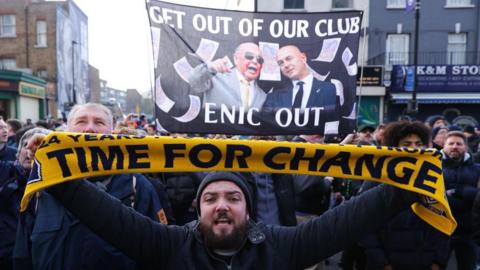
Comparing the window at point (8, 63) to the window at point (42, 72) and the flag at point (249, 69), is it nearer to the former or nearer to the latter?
the window at point (42, 72)

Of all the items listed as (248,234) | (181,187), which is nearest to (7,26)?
(181,187)

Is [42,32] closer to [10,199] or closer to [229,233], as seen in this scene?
[10,199]

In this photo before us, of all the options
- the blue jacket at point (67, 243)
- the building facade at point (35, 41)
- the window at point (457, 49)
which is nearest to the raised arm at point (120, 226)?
the blue jacket at point (67, 243)

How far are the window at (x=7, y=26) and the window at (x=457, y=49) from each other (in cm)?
2935

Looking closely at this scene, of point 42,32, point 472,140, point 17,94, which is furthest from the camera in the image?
point 42,32

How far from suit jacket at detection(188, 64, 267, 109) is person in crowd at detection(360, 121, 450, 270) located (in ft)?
4.44

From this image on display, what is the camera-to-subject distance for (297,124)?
407 centimetres

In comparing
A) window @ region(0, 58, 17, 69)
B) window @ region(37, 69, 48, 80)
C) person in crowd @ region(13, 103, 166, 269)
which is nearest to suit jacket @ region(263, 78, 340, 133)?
person in crowd @ region(13, 103, 166, 269)

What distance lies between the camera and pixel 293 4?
74.0 feet

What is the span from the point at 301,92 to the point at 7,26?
3436cm

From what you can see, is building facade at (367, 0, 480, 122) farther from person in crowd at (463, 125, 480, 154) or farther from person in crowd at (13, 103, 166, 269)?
person in crowd at (13, 103, 166, 269)

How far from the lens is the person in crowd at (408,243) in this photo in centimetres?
347

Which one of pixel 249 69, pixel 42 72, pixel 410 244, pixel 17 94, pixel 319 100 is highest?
pixel 42 72

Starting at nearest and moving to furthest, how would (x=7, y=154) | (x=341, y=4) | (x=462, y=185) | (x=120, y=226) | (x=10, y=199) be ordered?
(x=120, y=226) < (x=10, y=199) < (x=462, y=185) < (x=7, y=154) < (x=341, y=4)
